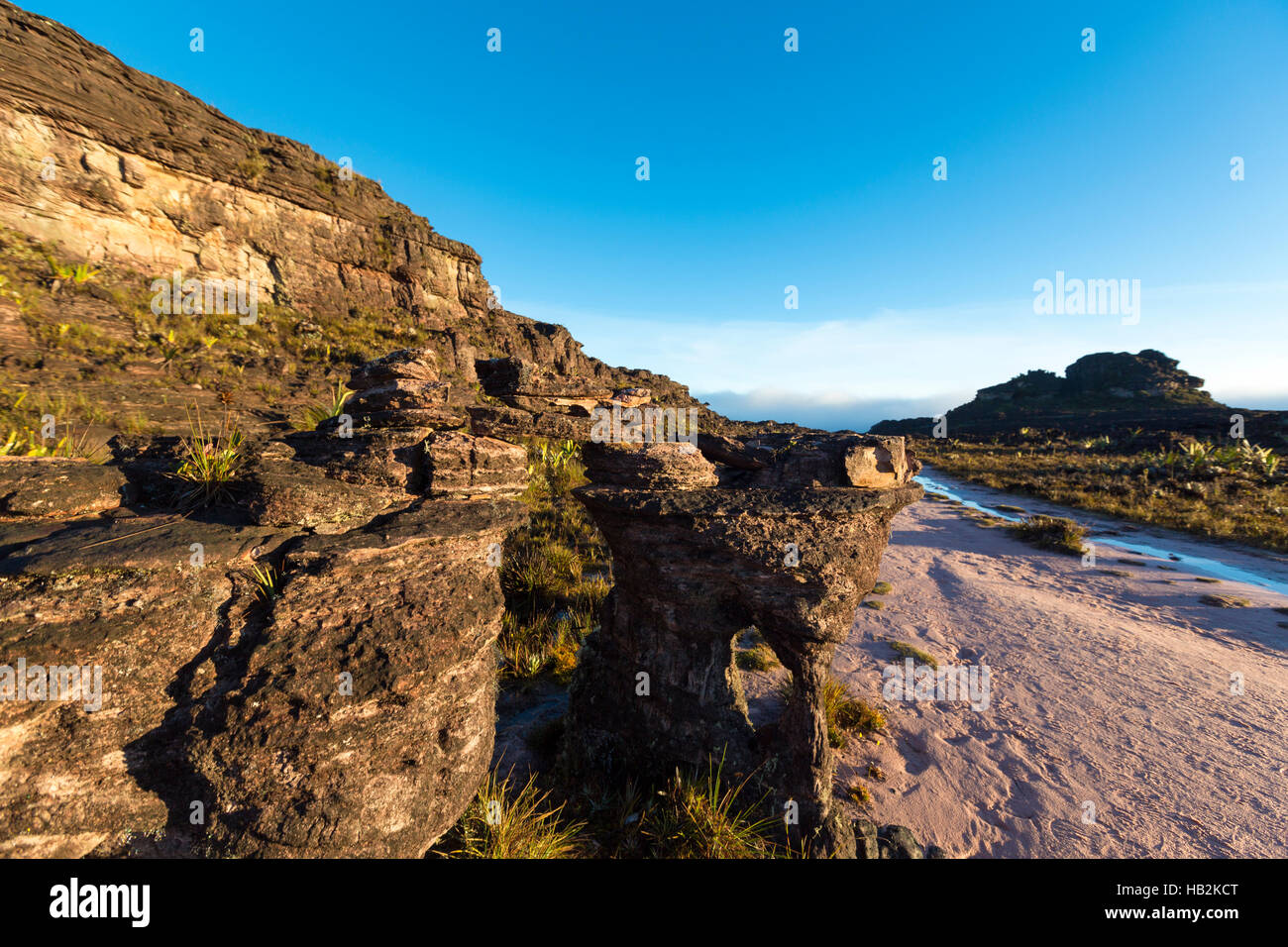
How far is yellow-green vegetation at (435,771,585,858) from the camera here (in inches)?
140

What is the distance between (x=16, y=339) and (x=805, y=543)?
79.8ft

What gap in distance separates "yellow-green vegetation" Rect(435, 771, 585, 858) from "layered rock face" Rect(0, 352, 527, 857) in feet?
1.71

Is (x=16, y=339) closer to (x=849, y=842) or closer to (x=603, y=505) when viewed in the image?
(x=603, y=505)

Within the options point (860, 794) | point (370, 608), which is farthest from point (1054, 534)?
point (370, 608)

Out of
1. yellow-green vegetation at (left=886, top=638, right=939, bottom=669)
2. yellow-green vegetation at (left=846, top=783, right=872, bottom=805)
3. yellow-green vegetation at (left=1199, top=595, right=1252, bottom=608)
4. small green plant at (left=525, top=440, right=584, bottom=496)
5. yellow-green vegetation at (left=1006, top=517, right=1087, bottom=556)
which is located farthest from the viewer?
small green plant at (left=525, top=440, right=584, bottom=496)

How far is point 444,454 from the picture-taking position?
12.9 ft

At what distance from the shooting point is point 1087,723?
5.89 m

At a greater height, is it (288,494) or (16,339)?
(16,339)

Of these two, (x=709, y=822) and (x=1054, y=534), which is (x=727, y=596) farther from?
(x=1054, y=534)

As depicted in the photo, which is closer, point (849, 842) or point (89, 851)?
point (89, 851)

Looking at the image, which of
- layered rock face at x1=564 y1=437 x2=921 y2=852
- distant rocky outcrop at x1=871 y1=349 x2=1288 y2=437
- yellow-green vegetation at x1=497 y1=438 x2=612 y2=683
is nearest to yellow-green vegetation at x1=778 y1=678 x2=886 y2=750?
layered rock face at x1=564 y1=437 x2=921 y2=852

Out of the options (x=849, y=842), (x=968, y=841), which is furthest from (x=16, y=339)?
(x=968, y=841)

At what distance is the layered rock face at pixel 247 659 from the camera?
2.43 m

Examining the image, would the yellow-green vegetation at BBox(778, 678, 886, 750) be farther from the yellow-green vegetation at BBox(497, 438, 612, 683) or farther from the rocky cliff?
the yellow-green vegetation at BBox(497, 438, 612, 683)
